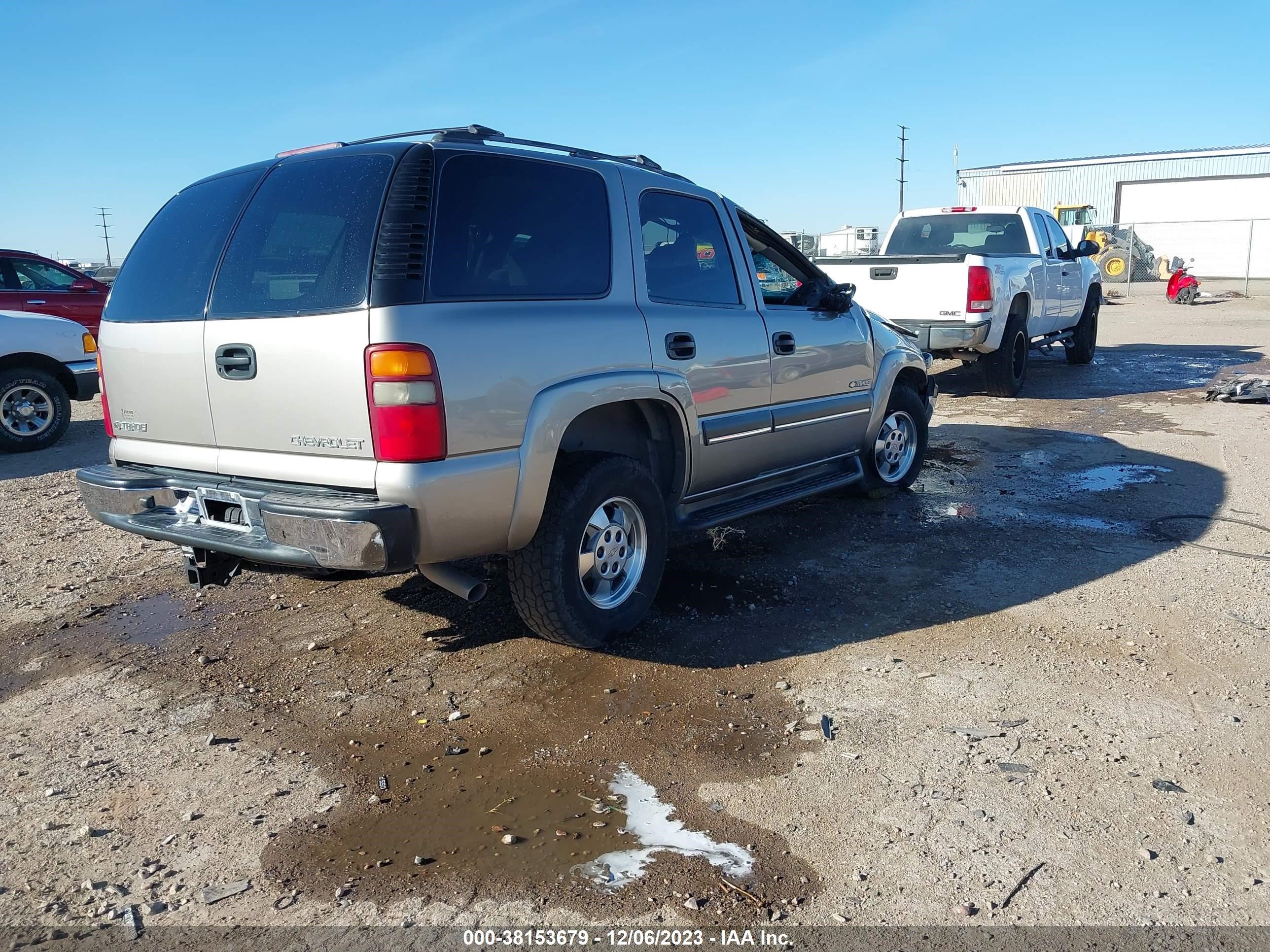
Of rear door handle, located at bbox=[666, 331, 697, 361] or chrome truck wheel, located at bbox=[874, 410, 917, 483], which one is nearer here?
rear door handle, located at bbox=[666, 331, 697, 361]

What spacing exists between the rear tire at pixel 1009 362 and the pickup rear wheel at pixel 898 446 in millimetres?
4662

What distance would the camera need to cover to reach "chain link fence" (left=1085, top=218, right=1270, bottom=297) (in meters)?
37.6

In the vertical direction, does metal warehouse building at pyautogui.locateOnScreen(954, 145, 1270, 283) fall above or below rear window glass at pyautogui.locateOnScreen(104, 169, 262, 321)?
above

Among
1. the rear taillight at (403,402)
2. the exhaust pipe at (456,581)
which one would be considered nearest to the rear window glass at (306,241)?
the rear taillight at (403,402)

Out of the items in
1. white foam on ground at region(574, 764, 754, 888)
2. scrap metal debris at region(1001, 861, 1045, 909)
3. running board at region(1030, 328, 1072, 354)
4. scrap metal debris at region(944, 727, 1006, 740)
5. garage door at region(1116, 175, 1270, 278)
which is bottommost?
scrap metal debris at region(1001, 861, 1045, 909)

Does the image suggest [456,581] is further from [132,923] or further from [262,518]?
[132,923]

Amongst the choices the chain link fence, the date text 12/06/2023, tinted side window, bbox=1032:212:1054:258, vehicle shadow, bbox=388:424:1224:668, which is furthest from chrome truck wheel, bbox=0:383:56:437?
the chain link fence

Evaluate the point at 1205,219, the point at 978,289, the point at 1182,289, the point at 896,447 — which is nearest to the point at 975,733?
the point at 896,447

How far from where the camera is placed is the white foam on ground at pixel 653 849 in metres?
2.76

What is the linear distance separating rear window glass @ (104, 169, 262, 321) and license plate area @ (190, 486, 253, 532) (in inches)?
27.3

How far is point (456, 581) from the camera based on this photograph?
378cm

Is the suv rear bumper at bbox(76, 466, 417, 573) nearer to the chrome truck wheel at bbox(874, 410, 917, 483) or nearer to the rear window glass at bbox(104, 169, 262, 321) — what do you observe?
the rear window glass at bbox(104, 169, 262, 321)

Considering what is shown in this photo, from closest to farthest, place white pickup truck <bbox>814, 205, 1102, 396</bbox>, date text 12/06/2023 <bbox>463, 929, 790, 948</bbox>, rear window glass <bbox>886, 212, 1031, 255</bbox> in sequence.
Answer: date text 12/06/2023 <bbox>463, 929, 790, 948</bbox>, white pickup truck <bbox>814, 205, 1102, 396</bbox>, rear window glass <bbox>886, 212, 1031, 255</bbox>

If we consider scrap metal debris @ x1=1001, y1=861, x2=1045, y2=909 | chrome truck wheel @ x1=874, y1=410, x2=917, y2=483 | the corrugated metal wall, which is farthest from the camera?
the corrugated metal wall
